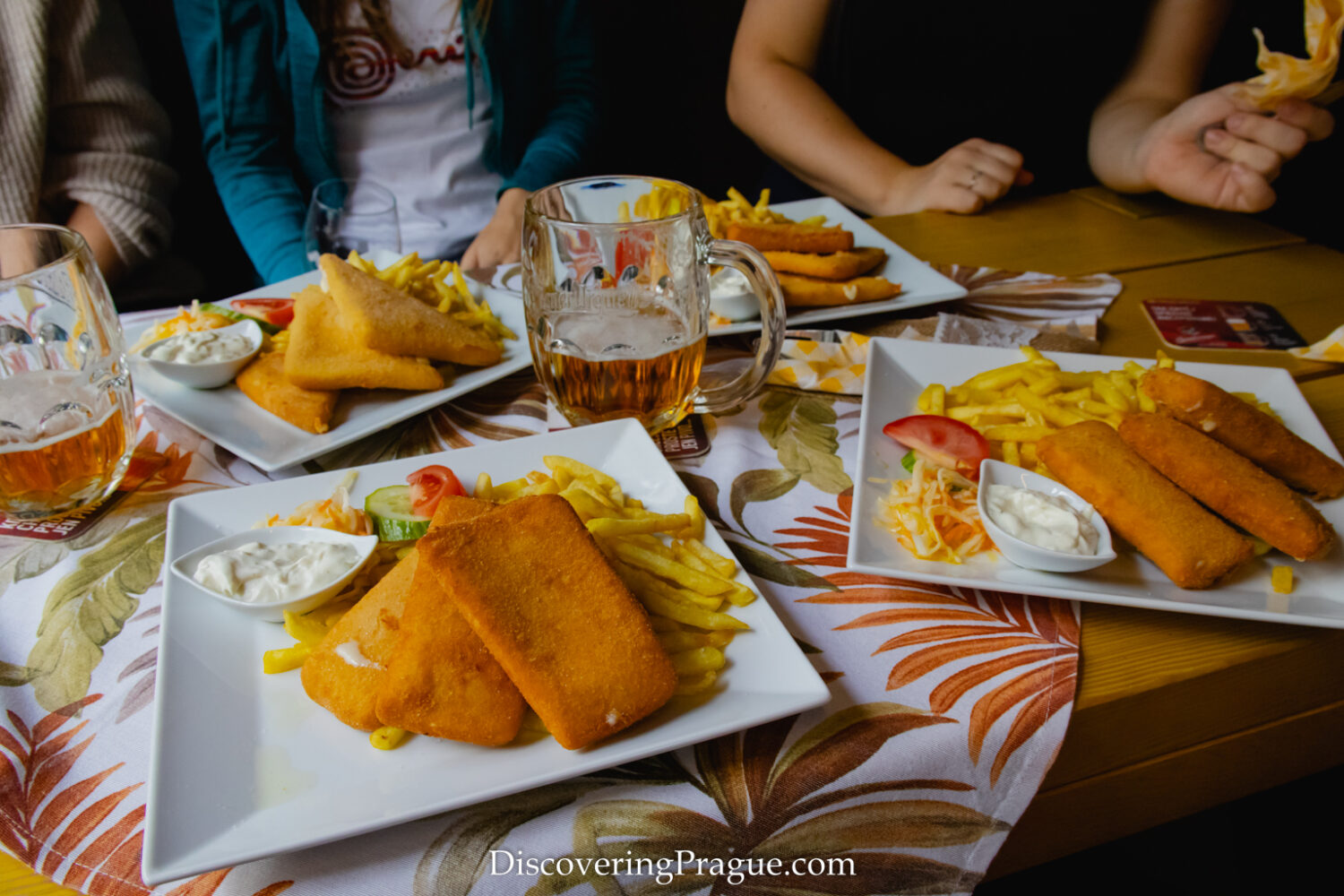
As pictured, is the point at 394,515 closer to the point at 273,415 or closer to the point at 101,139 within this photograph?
the point at 273,415

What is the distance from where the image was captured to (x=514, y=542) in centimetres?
93

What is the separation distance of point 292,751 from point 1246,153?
252cm

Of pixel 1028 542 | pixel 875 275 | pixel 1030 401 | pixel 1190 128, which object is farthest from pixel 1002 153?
pixel 1028 542

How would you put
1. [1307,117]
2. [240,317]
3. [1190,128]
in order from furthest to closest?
[1190,128]
[1307,117]
[240,317]

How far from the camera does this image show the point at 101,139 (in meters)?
2.76

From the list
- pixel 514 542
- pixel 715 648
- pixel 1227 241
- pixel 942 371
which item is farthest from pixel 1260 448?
pixel 1227 241

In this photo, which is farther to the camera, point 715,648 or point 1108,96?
point 1108,96

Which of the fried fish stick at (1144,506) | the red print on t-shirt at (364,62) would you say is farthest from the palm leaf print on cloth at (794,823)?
the red print on t-shirt at (364,62)

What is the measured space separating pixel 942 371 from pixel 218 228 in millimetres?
3298

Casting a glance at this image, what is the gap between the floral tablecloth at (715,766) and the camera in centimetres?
81

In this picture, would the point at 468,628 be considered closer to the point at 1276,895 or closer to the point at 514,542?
the point at 514,542

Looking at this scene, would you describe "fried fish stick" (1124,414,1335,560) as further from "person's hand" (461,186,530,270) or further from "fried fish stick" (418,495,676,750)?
"person's hand" (461,186,530,270)

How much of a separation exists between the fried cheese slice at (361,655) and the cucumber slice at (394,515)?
0.14 meters

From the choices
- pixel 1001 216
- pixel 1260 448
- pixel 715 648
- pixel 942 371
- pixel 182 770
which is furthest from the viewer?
pixel 1001 216
